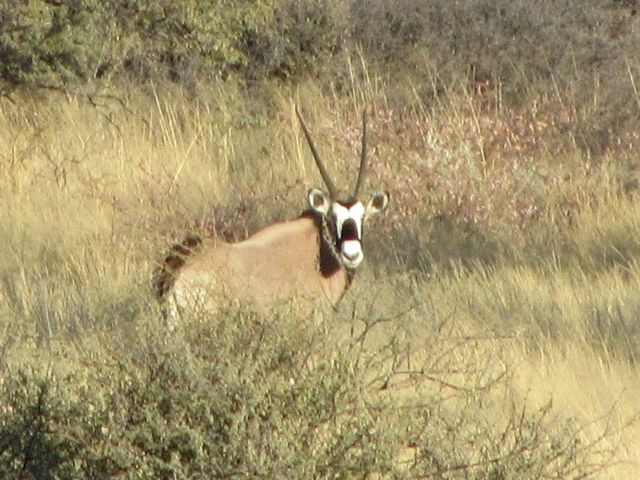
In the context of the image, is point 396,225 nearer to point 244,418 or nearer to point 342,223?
point 342,223

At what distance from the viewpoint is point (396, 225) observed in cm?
1102

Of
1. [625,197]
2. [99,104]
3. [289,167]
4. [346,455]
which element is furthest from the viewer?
[99,104]

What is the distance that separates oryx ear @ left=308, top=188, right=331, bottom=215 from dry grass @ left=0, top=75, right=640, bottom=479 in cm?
66

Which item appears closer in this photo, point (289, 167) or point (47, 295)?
point (47, 295)

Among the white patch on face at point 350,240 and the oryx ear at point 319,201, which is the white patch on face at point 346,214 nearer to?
the white patch on face at point 350,240

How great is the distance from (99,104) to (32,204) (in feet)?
8.34

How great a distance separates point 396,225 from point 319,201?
213 centimetres

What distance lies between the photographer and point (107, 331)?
536cm

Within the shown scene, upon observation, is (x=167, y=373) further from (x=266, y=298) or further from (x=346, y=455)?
(x=266, y=298)

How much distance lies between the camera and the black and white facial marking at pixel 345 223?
27.4 feet

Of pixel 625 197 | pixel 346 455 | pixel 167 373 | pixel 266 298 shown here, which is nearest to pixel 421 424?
pixel 346 455

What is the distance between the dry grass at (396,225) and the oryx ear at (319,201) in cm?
66

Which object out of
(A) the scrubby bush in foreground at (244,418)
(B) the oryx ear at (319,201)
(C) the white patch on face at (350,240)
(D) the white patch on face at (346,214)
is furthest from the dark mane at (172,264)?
(A) the scrubby bush in foreground at (244,418)

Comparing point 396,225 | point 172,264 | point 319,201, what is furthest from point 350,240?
point 396,225
